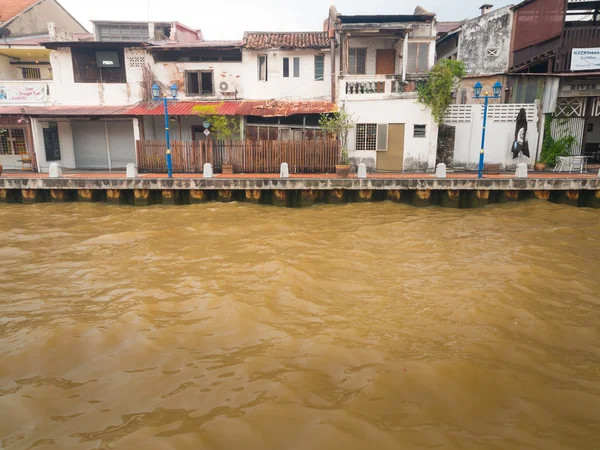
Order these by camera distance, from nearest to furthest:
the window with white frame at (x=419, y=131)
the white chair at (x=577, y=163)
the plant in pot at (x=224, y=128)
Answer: the white chair at (x=577, y=163), the plant in pot at (x=224, y=128), the window with white frame at (x=419, y=131)

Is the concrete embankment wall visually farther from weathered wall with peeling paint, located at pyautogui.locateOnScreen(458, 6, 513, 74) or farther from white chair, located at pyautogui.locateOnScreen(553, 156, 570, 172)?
weathered wall with peeling paint, located at pyautogui.locateOnScreen(458, 6, 513, 74)

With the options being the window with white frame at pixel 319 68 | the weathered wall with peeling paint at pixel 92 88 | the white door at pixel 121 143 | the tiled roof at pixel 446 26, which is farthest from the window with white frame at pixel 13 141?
the tiled roof at pixel 446 26

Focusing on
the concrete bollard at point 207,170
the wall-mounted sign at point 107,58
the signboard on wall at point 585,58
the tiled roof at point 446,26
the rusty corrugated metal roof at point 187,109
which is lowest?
the concrete bollard at point 207,170

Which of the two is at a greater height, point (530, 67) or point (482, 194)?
point (530, 67)

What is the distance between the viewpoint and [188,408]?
4.13m

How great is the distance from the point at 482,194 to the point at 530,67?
10467mm

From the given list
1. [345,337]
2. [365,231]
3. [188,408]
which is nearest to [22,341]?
[188,408]

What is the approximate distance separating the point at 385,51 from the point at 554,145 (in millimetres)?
8786

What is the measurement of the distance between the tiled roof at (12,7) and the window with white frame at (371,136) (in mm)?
21131

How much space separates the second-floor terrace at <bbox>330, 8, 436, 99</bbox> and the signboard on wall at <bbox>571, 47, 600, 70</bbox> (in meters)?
6.01

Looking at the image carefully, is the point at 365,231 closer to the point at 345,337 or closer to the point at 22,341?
the point at 345,337

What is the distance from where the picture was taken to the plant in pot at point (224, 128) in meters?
18.2

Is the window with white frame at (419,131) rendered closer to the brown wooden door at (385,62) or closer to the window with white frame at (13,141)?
the brown wooden door at (385,62)

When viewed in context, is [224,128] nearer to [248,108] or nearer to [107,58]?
[248,108]
